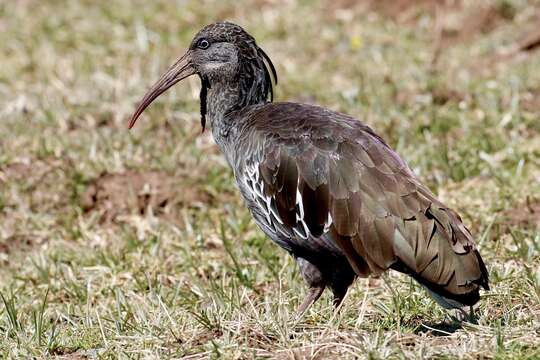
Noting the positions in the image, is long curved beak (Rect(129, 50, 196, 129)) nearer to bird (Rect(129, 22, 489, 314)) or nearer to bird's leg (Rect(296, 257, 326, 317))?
bird (Rect(129, 22, 489, 314))

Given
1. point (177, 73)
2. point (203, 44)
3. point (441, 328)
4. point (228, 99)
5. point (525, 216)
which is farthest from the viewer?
point (525, 216)

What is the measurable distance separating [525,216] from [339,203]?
2.16m

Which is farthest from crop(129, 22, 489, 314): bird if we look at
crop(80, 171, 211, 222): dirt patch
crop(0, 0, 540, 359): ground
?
crop(80, 171, 211, 222): dirt patch

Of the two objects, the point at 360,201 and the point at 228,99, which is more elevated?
the point at 228,99

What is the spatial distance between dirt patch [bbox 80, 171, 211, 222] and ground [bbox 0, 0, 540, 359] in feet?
0.04

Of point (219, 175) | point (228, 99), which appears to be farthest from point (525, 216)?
point (219, 175)

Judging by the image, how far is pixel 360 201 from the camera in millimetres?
4836

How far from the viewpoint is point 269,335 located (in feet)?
15.2

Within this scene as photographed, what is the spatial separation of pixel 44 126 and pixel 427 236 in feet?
15.2

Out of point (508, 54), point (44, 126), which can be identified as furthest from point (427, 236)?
point (508, 54)

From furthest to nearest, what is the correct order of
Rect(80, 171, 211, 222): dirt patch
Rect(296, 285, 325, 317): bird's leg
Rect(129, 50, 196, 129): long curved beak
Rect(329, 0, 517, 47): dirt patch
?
Rect(329, 0, 517, 47): dirt patch
Rect(80, 171, 211, 222): dirt patch
Rect(129, 50, 196, 129): long curved beak
Rect(296, 285, 325, 317): bird's leg

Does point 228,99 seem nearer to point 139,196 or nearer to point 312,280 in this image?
point 312,280

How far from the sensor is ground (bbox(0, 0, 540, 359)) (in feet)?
15.8

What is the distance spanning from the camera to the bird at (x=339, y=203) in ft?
15.3
